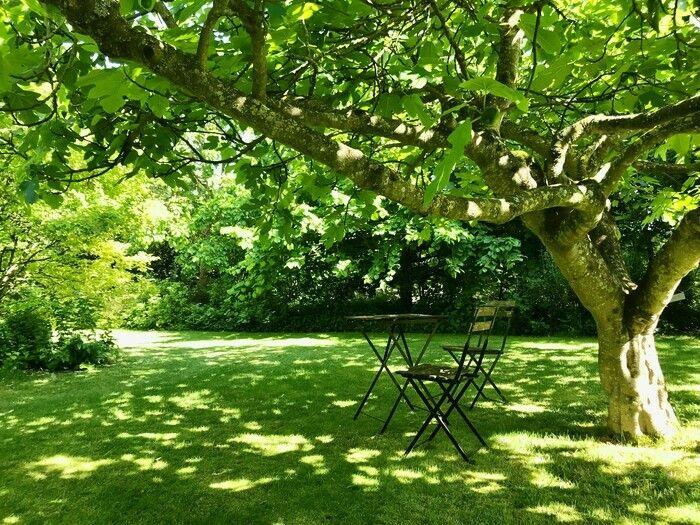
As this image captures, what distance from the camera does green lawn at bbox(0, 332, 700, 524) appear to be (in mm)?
3232

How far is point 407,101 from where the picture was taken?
9.90 feet

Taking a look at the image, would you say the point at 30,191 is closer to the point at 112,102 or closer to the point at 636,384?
the point at 112,102

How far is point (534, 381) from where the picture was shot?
710 centimetres

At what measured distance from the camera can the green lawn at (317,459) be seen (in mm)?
3232

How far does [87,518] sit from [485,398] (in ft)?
14.0

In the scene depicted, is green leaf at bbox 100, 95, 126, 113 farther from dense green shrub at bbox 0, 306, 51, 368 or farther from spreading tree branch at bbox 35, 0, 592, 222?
dense green shrub at bbox 0, 306, 51, 368

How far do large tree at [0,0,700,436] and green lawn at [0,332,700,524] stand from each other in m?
0.81

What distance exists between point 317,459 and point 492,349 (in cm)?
345

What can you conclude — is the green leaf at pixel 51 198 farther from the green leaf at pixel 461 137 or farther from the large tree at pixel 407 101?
the green leaf at pixel 461 137

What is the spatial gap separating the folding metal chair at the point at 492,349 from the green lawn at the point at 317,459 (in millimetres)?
291

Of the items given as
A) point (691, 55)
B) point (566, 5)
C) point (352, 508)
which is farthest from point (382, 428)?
point (566, 5)

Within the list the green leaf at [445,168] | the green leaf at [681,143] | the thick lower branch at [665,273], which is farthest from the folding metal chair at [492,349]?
the green leaf at [445,168]

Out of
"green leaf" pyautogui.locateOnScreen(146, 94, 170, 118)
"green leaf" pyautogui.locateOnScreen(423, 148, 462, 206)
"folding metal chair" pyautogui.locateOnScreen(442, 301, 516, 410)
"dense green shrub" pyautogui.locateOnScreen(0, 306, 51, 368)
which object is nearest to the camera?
"green leaf" pyautogui.locateOnScreen(423, 148, 462, 206)

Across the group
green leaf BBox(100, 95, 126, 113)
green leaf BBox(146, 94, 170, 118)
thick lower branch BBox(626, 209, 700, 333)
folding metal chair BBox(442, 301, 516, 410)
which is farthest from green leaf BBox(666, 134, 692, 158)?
green leaf BBox(100, 95, 126, 113)
